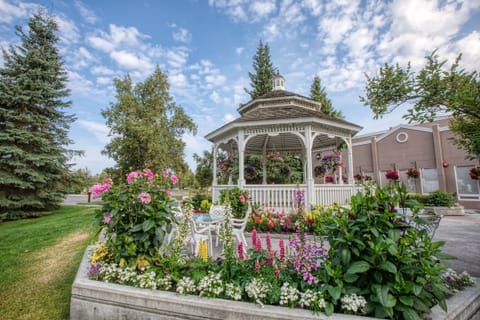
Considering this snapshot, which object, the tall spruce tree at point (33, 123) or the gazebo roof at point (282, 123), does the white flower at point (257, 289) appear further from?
the tall spruce tree at point (33, 123)

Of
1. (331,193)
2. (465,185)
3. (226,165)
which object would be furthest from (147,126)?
(465,185)

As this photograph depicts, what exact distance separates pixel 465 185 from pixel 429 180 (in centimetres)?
149

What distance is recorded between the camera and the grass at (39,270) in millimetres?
2623

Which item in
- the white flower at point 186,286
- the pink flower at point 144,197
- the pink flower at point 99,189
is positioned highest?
the pink flower at point 99,189

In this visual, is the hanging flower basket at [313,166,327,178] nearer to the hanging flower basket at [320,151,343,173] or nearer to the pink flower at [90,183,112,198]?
the hanging flower basket at [320,151,343,173]

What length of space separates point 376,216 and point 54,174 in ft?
47.2

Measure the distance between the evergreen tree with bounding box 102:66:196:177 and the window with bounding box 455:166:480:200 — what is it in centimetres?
1917

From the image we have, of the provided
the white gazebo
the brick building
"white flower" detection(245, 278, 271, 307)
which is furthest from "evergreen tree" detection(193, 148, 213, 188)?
"white flower" detection(245, 278, 271, 307)

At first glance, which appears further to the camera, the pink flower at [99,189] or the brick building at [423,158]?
the brick building at [423,158]

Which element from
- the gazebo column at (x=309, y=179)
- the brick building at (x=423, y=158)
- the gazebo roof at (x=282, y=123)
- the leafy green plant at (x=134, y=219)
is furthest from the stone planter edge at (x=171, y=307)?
the brick building at (x=423, y=158)

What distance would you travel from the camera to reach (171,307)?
1947 millimetres

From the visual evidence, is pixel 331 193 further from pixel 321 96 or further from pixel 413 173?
pixel 321 96

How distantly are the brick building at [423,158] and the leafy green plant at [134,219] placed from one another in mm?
13267

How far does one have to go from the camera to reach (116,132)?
17438mm
